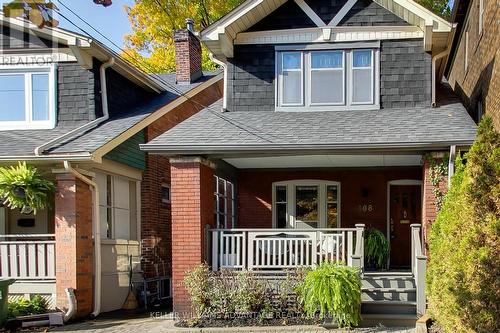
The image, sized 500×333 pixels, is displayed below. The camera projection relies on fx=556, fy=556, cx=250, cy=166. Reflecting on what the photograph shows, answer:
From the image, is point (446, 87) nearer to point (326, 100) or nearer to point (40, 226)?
point (326, 100)

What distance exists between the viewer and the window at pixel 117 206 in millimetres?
12617

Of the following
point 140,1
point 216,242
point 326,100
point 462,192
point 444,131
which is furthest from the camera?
point 140,1

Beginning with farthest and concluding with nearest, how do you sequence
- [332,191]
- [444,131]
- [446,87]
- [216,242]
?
[332,191] < [446,87] < [216,242] < [444,131]

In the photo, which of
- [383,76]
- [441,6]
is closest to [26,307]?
[383,76]

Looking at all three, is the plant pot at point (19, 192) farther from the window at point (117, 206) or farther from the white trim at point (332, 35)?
the white trim at point (332, 35)

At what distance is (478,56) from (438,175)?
4001 millimetres

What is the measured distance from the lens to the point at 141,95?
50.6 ft

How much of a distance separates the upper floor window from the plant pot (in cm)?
554

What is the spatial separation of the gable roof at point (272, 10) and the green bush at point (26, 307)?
6.37 metres

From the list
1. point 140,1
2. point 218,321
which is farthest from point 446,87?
point 140,1

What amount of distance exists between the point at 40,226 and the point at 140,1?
14.2m

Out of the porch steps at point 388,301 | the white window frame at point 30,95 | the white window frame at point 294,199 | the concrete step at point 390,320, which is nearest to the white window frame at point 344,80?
the white window frame at point 294,199

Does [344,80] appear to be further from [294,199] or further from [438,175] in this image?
[294,199]

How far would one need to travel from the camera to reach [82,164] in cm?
1151
